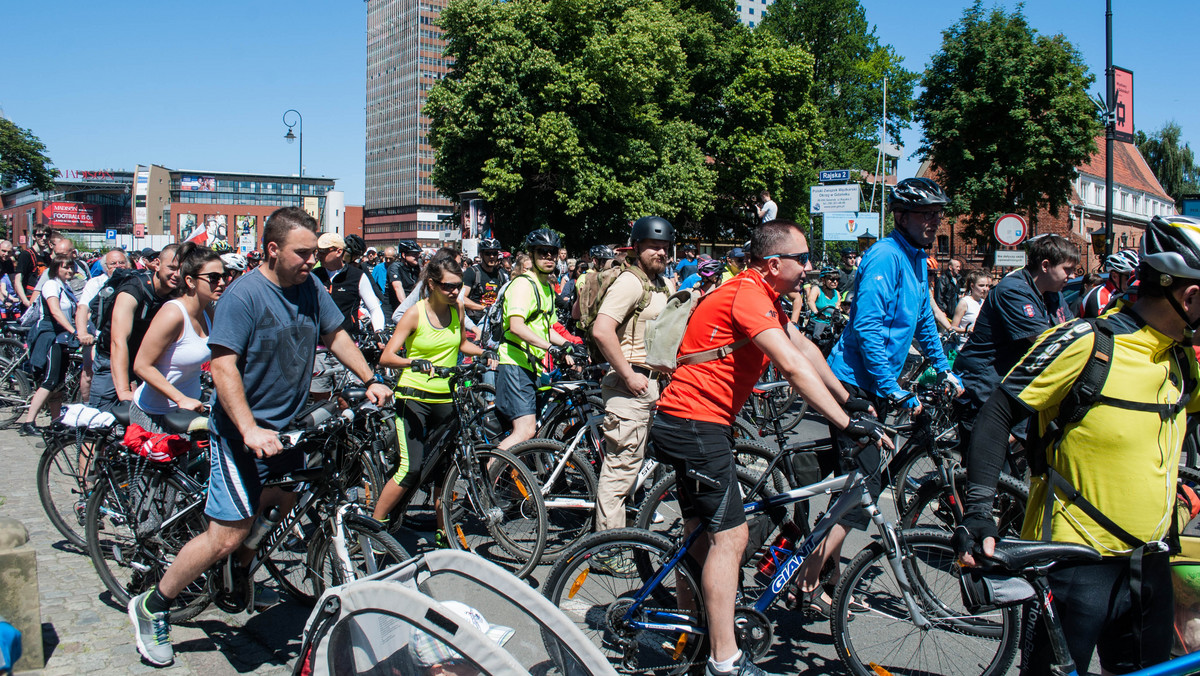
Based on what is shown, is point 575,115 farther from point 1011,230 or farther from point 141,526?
point 141,526

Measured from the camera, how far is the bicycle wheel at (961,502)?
4266mm

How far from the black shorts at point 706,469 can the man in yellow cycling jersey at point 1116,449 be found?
104cm

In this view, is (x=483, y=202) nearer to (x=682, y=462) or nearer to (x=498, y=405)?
(x=498, y=405)

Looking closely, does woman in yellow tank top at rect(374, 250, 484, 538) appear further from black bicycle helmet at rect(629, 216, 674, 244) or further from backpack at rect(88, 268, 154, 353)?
backpack at rect(88, 268, 154, 353)

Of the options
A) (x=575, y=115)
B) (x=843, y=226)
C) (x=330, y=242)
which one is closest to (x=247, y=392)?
(x=330, y=242)

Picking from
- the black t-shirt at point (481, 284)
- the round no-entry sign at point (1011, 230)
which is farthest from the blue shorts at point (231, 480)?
the round no-entry sign at point (1011, 230)

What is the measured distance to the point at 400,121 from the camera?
130 m

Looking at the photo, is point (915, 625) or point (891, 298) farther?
point (891, 298)

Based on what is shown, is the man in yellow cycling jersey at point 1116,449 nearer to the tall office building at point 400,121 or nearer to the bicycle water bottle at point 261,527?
the bicycle water bottle at point 261,527

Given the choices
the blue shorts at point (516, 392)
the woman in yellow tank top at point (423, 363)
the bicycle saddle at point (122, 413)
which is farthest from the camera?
the blue shorts at point (516, 392)

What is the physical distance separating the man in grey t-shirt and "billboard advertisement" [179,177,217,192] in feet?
406

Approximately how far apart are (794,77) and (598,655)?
143 feet

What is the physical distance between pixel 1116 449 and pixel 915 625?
1358mm

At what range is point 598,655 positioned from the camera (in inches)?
84.9
